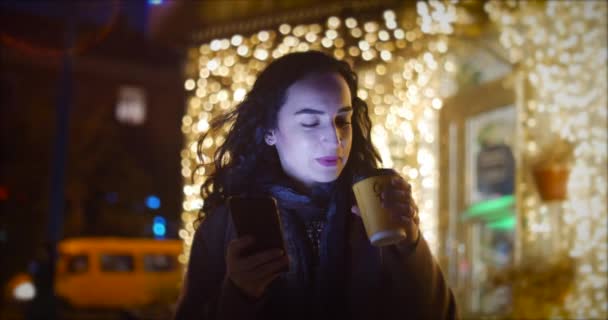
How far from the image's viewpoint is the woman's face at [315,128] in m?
2.28

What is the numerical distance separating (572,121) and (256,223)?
17.1 feet

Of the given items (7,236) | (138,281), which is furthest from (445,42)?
(7,236)

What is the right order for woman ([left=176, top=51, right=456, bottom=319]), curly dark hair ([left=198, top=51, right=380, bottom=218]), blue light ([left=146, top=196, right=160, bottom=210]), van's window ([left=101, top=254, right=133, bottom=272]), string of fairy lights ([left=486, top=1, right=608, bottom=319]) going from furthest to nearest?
blue light ([left=146, top=196, right=160, bottom=210]) → van's window ([left=101, top=254, right=133, bottom=272]) → string of fairy lights ([left=486, top=1, right=608, bottom=319]) → curly dark hair ([left=198, top=51, right=380, bottom=218]) → woman ([left=176, top=51, right=456, bottom=319])

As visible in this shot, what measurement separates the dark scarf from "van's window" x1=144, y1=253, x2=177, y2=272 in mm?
15874

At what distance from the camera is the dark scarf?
2164 millimetres

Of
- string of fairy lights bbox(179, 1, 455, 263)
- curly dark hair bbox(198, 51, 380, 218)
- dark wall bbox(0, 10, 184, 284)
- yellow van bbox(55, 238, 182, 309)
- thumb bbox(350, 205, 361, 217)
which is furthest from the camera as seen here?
dark wall bbox(0, 10, 184, 284)

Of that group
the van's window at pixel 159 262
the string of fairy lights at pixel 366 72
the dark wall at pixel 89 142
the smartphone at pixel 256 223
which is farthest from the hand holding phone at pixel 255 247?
the van's window at pixel 159 262

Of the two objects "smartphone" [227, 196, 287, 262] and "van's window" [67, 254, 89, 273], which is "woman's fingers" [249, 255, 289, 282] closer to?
"smartphone" [227, 196, 287, 262]

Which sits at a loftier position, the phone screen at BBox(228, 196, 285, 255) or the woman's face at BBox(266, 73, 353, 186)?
the woman's face at BBox(266, 73, 353, 186)

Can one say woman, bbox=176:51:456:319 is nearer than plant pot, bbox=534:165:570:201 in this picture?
Yes

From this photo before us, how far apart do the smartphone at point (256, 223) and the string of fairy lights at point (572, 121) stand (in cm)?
501

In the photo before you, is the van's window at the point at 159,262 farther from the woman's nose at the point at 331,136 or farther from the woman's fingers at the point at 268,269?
the woman's fingers at the point at 268,269

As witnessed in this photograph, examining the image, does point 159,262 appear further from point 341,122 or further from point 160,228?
point 341,122

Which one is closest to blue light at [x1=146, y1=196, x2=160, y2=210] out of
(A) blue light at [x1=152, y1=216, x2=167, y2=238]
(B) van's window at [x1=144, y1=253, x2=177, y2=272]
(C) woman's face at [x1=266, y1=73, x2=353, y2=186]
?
(A) blue light at [x1=152, y1=216, x2=167, y2=238]
